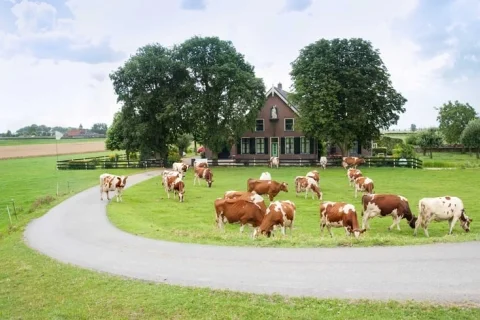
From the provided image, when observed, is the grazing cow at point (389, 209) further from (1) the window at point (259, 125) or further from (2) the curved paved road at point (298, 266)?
(1) the window at point (259, 125)

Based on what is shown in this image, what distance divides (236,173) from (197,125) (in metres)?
10.3

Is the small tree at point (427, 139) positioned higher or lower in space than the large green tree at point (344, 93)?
lower

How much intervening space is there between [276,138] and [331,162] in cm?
896

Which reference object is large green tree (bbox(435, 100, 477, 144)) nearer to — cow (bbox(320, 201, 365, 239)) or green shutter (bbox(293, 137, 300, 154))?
green shutter (bbox(293, 137, 300, 154))

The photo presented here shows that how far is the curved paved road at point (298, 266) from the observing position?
9398 mm

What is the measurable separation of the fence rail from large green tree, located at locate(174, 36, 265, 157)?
12.0ft

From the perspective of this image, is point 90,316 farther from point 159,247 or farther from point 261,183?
point 261,183

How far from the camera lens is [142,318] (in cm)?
860

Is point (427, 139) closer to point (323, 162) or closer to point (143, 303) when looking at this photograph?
point (323, 162)

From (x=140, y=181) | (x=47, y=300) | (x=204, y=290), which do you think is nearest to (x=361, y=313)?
(x=204, y=290)

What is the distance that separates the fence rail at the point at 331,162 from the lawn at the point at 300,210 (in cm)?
505

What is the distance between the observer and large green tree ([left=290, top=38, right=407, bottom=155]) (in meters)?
47.9

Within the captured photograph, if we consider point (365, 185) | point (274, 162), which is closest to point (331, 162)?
point (274, 162)

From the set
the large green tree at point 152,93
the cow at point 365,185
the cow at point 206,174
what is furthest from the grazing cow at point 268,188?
the large green tree at point 152,93
